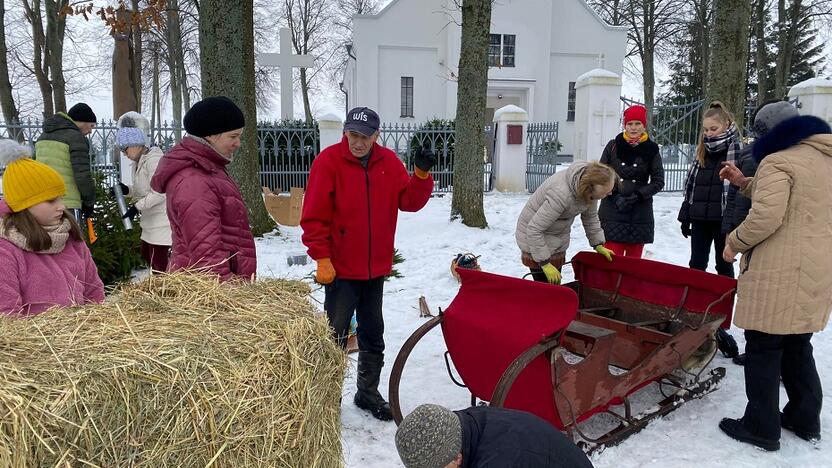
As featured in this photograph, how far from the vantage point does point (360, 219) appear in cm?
345

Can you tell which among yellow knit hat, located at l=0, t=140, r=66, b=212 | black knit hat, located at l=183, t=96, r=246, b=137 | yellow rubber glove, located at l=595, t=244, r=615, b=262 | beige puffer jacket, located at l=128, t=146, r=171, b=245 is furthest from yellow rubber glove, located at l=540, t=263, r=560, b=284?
beige puffer jacket, located at l=128, t=146, r=171, b=245

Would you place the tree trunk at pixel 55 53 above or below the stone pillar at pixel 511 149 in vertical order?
above

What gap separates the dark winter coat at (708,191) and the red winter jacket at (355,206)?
7.71 feet

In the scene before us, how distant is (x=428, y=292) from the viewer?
6.27m

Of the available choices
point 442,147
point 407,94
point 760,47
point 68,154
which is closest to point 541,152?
point 442,147

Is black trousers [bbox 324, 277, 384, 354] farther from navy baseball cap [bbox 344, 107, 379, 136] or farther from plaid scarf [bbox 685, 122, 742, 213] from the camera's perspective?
plaid scarf [bbox 685, 122, 742, 213]

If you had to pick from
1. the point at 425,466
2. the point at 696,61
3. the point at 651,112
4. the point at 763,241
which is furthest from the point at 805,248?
the point at 696,61

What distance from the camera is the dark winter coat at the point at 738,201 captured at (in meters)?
4.14

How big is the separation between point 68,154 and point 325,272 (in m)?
3.46

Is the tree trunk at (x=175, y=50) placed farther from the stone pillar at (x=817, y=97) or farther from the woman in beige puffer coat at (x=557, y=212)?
the woman in beige puffer coat at (x=557, y=212)

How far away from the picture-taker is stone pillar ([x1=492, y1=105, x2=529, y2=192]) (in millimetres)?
12344

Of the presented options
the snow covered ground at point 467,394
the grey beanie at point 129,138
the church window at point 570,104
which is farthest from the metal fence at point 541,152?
the church window at point 570,104

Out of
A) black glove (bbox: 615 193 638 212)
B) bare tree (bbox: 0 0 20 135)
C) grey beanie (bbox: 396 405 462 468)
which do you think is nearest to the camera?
grey beanie (bbox: 396 405 462 468)

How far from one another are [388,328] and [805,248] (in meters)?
3.19
